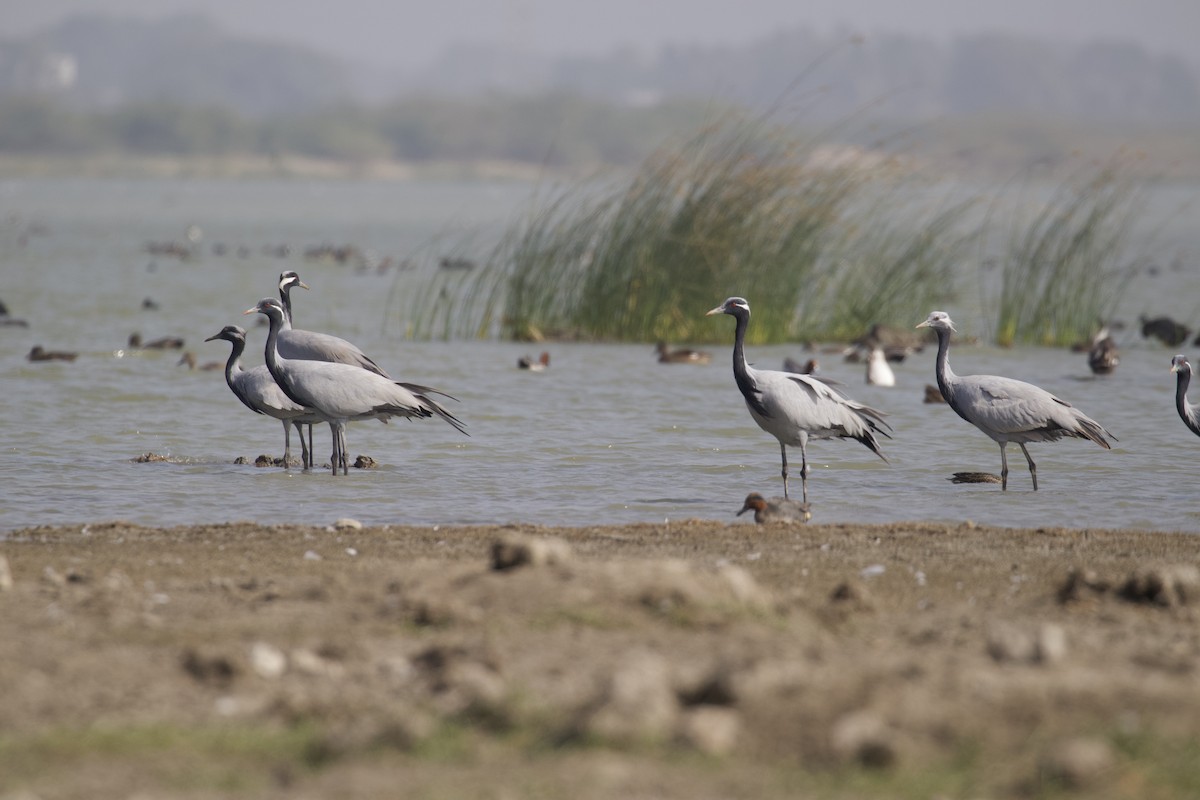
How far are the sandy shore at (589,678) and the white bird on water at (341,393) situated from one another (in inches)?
138

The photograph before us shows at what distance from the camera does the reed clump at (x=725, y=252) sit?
17375mm

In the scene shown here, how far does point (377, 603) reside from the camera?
20.6ft

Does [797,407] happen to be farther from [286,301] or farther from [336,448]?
[286,301]

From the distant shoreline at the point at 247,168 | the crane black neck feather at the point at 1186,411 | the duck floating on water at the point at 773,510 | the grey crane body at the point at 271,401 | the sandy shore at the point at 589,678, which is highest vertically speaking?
the distant shoreline at the point at 247,168

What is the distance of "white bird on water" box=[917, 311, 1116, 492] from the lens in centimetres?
1038

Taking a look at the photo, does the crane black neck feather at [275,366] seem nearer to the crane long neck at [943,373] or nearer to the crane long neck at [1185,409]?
the crane long neck at [943,373]

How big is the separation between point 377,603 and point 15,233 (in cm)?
4540

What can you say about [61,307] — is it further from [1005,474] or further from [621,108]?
[621,108]

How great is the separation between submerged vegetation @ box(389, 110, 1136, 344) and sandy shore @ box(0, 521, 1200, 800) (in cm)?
1025

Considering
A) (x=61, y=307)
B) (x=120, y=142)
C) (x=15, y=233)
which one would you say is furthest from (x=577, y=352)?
(x=120, y=142)

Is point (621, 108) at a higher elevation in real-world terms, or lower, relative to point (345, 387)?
higher

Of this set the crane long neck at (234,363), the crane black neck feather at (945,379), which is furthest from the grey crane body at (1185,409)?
the crane long neck at (234,363)

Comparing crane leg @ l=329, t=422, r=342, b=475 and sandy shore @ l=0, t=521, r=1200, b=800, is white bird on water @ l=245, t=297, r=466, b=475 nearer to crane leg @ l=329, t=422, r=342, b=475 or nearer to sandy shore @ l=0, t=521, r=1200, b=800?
→ crane leg @ l=329, t=422, r=342, b=475

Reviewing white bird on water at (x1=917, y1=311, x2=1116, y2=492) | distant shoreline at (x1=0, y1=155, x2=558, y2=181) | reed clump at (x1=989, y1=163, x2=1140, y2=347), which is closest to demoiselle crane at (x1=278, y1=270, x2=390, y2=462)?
white bird on water at (x1=917, y1=311, x2=1116, y2=492)
